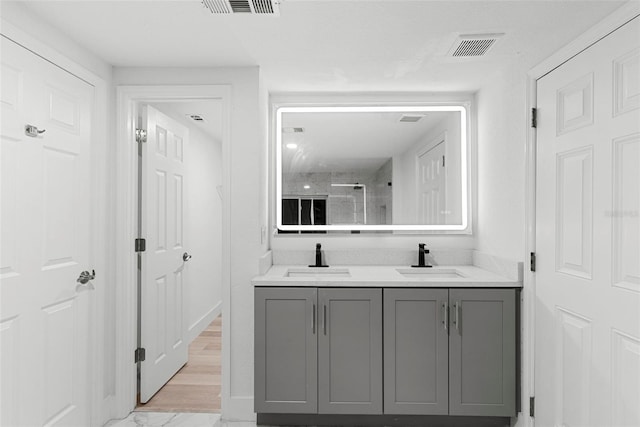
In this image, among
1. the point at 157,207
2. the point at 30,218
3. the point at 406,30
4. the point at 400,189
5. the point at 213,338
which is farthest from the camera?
the point at 213,338

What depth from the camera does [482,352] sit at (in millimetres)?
2439

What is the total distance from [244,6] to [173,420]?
2418 millimetres

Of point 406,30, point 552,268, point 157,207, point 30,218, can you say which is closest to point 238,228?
point 157,207

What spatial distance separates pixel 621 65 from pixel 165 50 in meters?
2.23

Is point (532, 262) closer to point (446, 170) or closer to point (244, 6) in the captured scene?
point (446, 170)

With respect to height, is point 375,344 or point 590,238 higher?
point 590,238

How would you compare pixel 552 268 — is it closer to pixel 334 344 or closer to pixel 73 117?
pixel 334 344

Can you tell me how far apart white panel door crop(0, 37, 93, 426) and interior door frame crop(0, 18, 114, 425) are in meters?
0.05

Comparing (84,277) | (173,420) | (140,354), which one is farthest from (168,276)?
(173,420)

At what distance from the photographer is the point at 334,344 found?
248cm

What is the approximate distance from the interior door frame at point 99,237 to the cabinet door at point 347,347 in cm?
132

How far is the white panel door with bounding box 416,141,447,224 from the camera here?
10.4 feet

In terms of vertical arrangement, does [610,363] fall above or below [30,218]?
below

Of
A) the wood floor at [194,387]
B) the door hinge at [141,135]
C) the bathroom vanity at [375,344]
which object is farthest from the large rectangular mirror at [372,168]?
the wood floor at [194,387]
